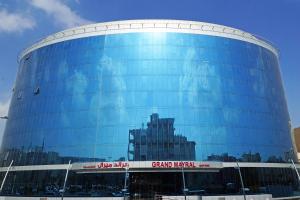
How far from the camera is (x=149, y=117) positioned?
62344 millimetres

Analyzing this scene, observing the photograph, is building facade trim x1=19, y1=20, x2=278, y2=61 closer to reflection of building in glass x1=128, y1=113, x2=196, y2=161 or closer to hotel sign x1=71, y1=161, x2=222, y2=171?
reflection of building in glass x1=128, y1=113, x2=196, y2=161

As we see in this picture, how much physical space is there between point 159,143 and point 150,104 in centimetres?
768

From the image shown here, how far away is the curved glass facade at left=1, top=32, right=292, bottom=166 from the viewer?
2430 inches

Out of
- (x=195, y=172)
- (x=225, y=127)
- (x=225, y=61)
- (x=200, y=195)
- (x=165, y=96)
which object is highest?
(x=225, y=61)

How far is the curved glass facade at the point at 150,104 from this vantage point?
61719 mm


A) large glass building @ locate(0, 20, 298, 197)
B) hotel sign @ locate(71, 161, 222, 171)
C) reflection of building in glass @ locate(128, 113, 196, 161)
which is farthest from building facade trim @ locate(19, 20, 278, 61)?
hotel sign @ locate(71, 161, 222, 171)

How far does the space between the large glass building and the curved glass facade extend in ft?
0.67

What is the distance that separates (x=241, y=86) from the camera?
227ft

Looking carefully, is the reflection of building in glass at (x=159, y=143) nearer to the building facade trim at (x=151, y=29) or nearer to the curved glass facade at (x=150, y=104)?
the curved glass facade at (x=150, y=104)

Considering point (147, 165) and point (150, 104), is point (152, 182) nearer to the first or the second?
point (147, 165)

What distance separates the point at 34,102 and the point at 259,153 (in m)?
48.6

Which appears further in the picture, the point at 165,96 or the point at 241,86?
the point at 241,86

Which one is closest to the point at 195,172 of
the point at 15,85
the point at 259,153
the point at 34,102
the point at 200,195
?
the point at 200,195

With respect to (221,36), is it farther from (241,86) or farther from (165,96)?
(165,96)
